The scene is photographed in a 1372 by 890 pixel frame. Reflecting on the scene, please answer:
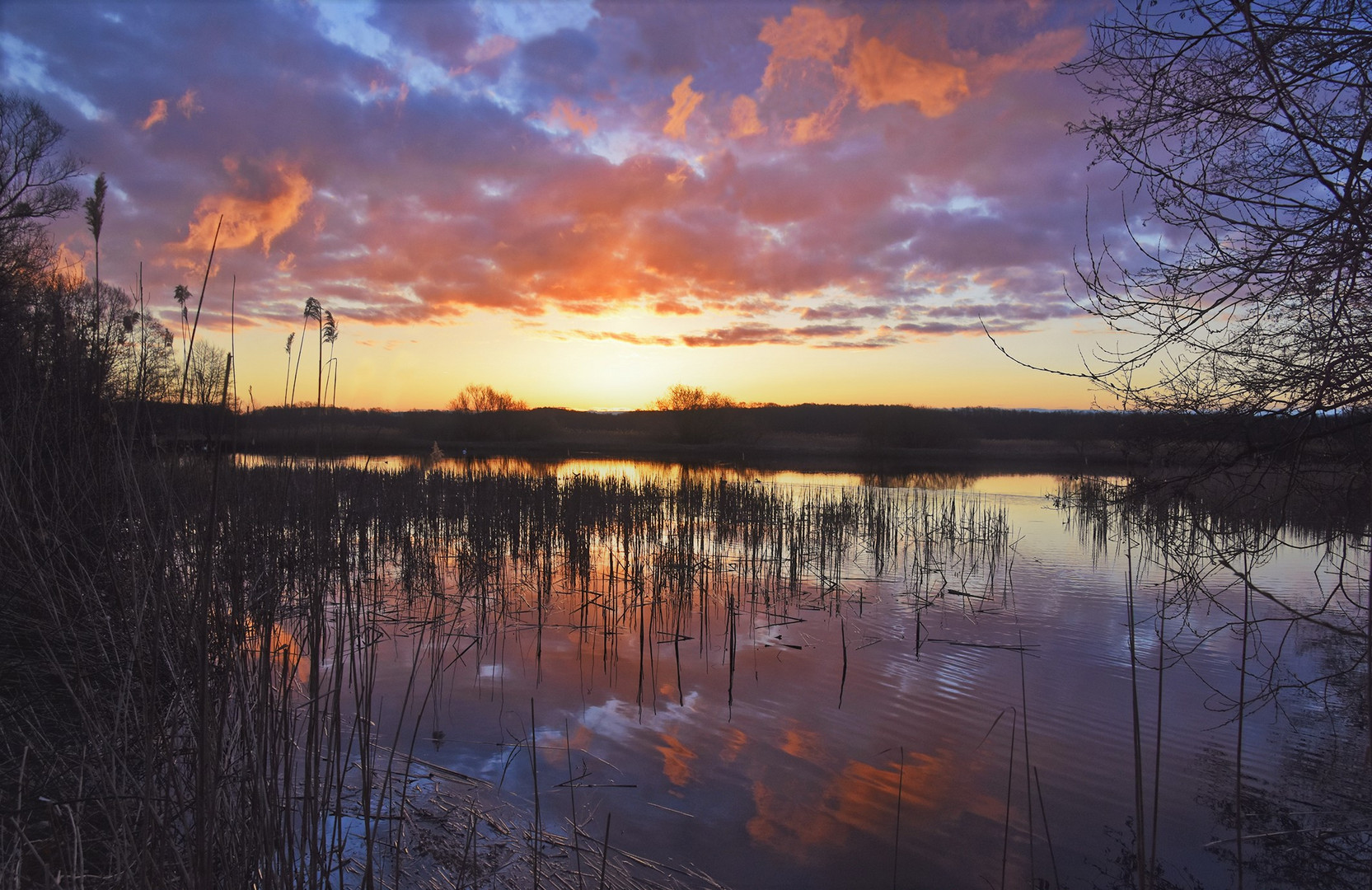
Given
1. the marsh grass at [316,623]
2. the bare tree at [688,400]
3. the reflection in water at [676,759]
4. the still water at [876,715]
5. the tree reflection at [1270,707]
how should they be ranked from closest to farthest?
the marsh grass at [316,623], the tree reflection at [1270,707], the still water at [876,715], the reflection in water at [676,759], the bare tree at [688,400]

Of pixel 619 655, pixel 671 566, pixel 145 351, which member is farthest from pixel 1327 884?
pixel 671 566

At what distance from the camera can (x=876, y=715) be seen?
5.02 m

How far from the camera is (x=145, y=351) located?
7.90 ft

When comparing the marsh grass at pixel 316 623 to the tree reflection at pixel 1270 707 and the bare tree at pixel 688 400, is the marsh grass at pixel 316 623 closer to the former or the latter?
the tree reflection at pixel 1270 707

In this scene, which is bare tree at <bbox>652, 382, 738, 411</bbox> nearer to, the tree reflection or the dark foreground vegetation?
the dark foreground vegetation

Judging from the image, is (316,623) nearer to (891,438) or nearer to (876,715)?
(876,715)

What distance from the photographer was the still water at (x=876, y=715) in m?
3.51

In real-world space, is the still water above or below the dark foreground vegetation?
below

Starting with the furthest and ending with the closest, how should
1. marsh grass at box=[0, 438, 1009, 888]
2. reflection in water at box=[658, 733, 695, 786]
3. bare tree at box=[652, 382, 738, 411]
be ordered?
bare tree at box=[652, 382, 738, 411], reflection in water at box=[658, 733, 695, 786], marsh grass at box=[0, 438, 1009, 888]

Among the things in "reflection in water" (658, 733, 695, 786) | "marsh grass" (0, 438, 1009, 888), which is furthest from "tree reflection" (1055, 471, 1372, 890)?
"marsh grass" (0, 438, 1009, 888)

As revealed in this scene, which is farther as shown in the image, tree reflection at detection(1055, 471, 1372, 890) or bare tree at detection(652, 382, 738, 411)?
bare tree at detection(652, 382, 738, 411)

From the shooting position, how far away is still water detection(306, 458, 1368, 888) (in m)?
3.51

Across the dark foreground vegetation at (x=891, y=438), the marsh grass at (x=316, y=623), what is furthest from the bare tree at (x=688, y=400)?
the marsh grass at (x=316, y=623)

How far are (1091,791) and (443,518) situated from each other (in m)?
10.5
